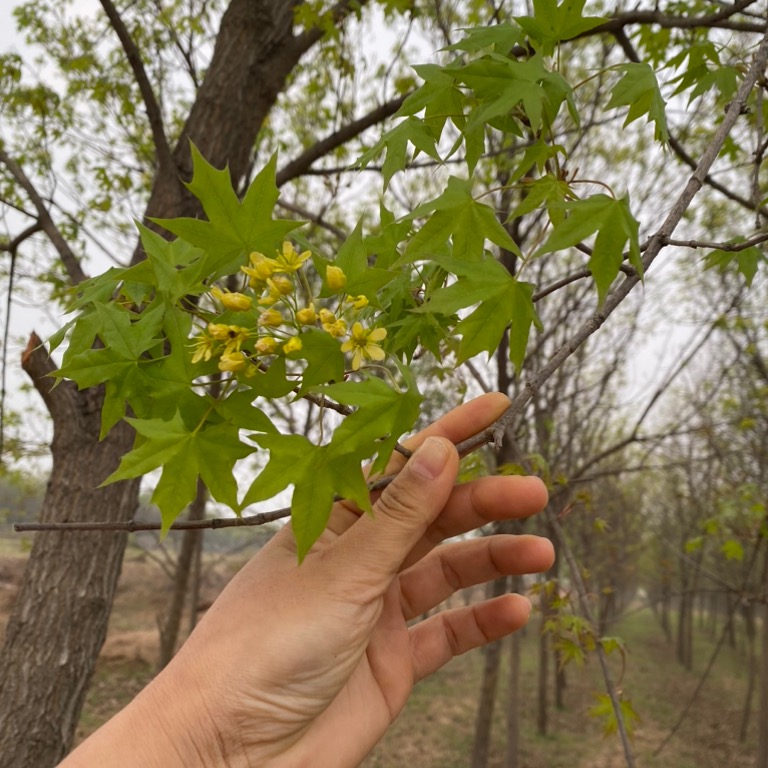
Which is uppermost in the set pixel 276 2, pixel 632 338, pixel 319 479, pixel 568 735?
pixel 276 2

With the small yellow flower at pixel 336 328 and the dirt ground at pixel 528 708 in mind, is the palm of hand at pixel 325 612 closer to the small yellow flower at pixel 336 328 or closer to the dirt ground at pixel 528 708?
the small yellow flower at pixel 336 328

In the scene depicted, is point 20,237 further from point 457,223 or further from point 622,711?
point 622,711

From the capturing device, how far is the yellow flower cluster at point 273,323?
827 millimetres

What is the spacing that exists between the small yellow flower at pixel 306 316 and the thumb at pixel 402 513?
1.16 feet

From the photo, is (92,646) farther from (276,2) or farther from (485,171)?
(485,171)

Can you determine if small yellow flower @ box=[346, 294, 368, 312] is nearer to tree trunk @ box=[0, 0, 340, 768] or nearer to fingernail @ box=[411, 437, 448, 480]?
fingernail @ box=[411, 437, 448, 480]

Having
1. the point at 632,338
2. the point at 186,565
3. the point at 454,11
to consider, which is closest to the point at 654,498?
the point at 632,338

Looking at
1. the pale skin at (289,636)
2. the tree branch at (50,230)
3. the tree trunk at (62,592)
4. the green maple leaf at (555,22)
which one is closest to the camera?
the green maple leaf at (555,22)

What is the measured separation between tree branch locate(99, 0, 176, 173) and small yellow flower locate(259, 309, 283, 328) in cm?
240

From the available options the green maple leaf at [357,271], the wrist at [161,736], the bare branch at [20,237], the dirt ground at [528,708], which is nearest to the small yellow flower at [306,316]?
the green maple leaf at [357,271]

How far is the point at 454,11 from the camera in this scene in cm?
505

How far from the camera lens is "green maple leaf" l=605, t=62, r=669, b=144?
104cm

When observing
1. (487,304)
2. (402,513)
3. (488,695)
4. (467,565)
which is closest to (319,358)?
(487,304)

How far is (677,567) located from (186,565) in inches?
616
